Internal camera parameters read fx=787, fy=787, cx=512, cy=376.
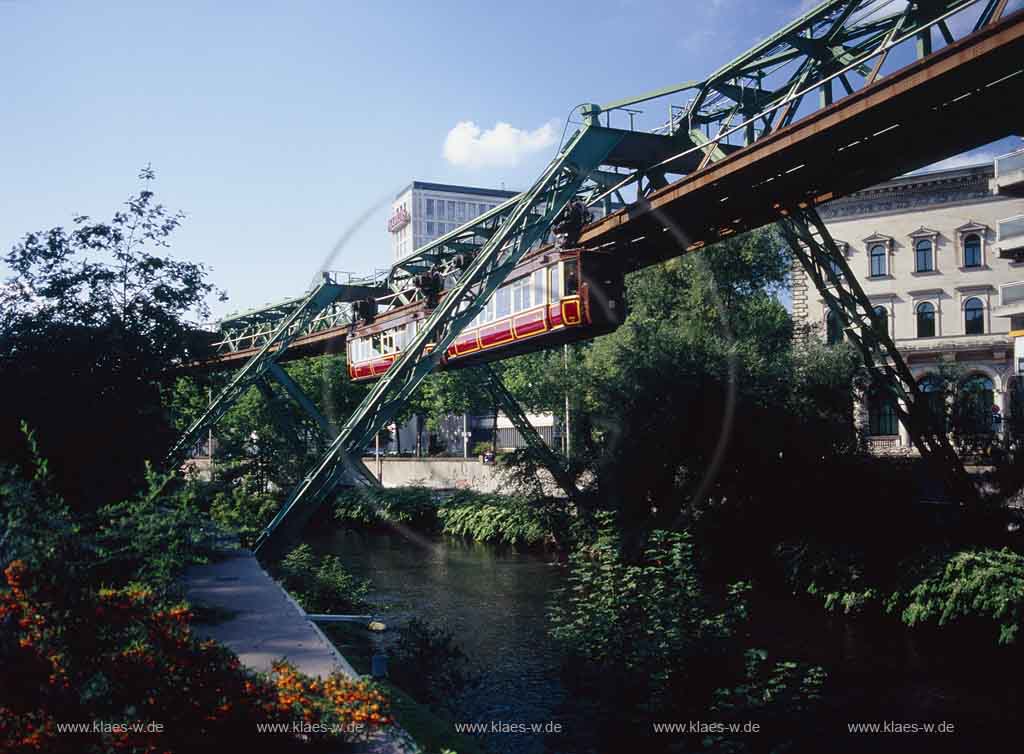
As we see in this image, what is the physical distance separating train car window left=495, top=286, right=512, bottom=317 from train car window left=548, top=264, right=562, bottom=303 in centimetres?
201

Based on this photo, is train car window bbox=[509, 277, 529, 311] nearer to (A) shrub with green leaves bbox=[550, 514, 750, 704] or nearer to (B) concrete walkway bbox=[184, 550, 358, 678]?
(A) shrub with green leaves bbox=[550, 514, 750, 704]

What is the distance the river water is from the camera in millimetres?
12344

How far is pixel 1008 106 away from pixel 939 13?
1.95 m

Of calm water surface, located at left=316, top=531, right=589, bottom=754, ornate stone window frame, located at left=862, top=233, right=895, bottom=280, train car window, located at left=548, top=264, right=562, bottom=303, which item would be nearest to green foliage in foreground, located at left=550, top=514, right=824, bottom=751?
calm water surface, located at left=316, top=531, right=589, bottom=754

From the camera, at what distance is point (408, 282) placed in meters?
32.4

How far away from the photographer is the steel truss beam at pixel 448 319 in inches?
741

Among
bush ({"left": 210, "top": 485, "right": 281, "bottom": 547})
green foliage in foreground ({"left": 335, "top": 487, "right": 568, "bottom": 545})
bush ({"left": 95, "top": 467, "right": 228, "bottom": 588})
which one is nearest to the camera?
bush ({"left": 95, "top": 467, "right": 228, "bottom": 588})

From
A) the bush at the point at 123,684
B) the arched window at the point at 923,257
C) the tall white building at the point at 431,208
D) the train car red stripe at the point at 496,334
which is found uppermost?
the tall white building at the point at 431,208

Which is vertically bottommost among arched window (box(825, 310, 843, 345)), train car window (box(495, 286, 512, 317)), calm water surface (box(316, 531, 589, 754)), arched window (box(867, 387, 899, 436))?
calm water surface (box(316, 531, 589, 754))

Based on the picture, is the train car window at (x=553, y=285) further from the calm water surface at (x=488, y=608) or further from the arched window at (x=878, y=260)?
the arched window at (x=878, y=260)

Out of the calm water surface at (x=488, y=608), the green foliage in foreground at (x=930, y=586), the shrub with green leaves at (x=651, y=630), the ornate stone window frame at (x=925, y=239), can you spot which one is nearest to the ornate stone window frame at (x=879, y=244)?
the ornate stone window frame at (x=925, y=239)

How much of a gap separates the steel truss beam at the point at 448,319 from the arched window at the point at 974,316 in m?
29.2

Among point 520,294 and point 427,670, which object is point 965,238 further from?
point 427,670

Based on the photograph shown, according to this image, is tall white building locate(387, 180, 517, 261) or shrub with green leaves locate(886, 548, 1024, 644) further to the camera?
tall white building locate(387, 180, 517, 261)
